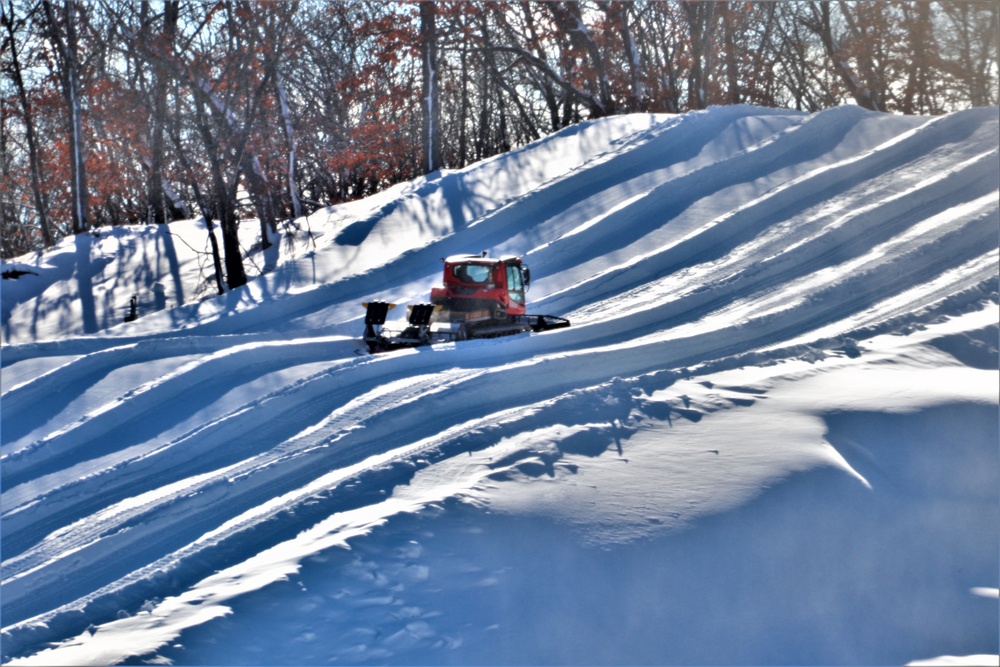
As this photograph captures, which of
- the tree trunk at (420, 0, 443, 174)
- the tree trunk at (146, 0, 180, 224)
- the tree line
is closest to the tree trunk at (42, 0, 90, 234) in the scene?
the tree line

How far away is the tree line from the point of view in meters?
15.3

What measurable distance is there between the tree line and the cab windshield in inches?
198

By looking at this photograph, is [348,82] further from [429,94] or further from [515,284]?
[515,284]

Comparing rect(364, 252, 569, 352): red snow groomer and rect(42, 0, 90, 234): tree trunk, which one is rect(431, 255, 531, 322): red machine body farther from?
rect(42, 0, 90, 234): tree trunk

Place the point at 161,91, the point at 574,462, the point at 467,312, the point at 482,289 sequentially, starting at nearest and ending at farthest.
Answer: the point at 574,462, the point at 467,312, the point at 482,289, the point at 161,91

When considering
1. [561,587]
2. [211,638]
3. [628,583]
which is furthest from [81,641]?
[628,583]

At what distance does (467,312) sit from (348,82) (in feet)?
36.3

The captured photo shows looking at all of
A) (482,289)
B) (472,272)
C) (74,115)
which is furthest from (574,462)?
A: (74,115)

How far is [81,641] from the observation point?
5.04 metres

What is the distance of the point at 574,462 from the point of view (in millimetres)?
6273

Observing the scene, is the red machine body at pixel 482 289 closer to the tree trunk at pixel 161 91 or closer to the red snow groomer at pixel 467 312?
the red snow groomer at pixel 467 312

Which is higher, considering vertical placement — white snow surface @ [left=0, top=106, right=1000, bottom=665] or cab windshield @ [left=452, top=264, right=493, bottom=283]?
cab windshield @ [left=452, top=264, right=493, bottom=283]

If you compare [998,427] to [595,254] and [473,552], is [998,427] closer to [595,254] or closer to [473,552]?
[473,552]

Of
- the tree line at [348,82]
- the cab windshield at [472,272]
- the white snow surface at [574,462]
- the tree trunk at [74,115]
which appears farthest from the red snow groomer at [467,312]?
the tree trunk at [74,115]
